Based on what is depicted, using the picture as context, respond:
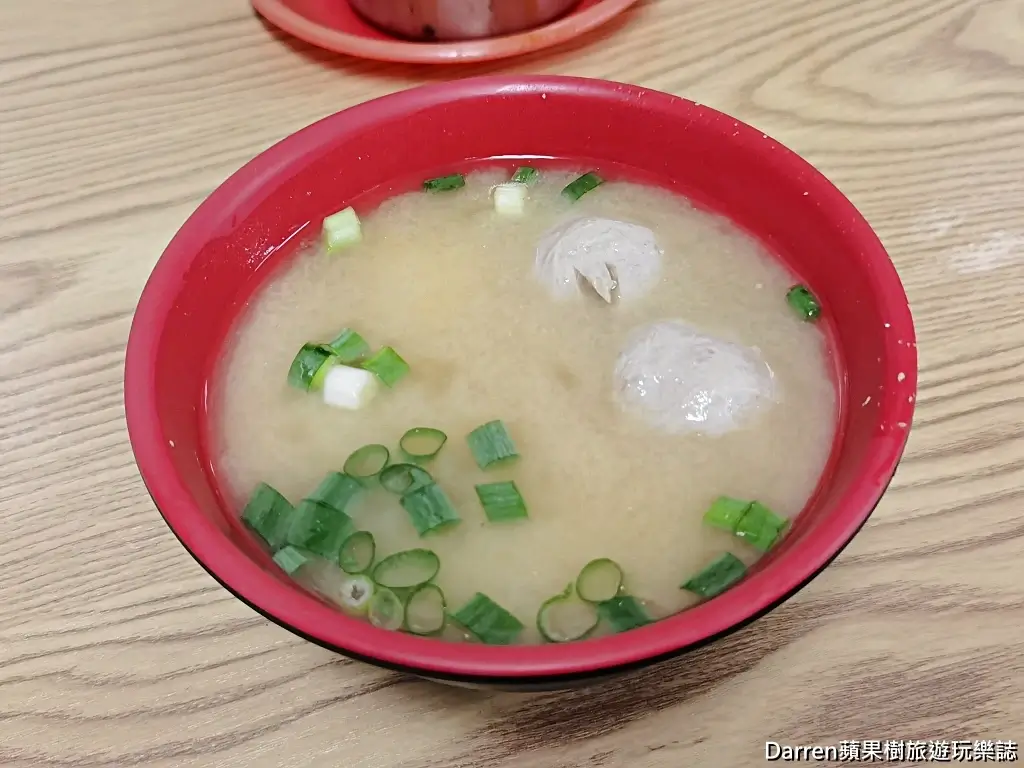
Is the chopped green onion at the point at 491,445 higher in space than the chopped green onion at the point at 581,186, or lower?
lower

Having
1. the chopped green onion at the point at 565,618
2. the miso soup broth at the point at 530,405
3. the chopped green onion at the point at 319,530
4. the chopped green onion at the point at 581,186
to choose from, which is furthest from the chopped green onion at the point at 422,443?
the chopped green onion at the point at 581,186

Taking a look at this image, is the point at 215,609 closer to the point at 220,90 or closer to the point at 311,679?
the point at 311,679

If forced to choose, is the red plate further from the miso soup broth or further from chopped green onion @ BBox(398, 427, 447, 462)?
chopped green onion @ BBox(398, 427, 447, 462)

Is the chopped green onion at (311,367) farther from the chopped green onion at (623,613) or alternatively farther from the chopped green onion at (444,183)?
the chopped green onion at (623,613)

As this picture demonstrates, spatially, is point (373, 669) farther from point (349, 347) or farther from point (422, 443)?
point (349, 347)

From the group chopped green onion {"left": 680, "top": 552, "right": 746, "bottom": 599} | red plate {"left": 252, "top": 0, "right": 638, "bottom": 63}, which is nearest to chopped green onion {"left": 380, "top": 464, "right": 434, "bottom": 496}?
chopped green onion {"left": 680, "top": 552, "right": 746, "bottom": 599}

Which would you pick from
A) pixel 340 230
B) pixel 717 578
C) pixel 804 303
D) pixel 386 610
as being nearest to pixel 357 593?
pixel 386 610

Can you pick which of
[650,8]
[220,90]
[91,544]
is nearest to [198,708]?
[91,544]
